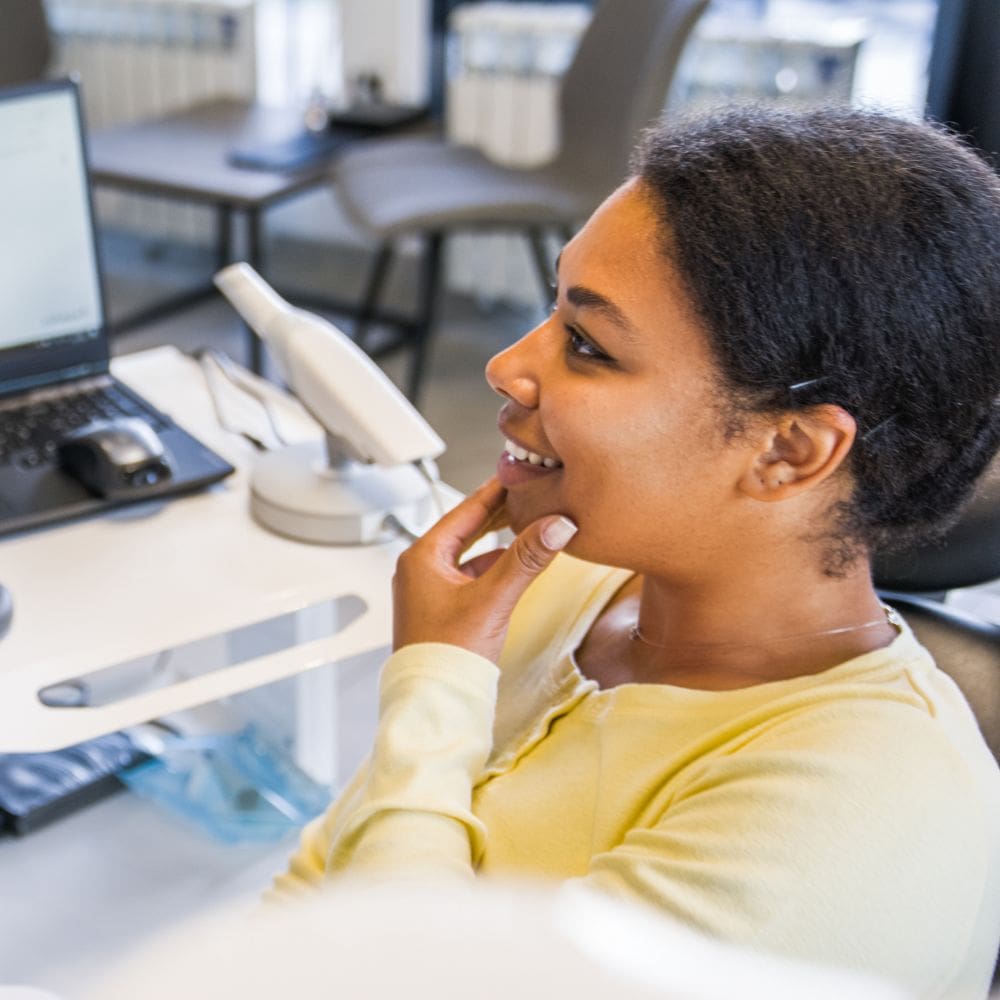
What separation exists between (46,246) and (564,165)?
1.82 m

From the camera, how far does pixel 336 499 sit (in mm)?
1292

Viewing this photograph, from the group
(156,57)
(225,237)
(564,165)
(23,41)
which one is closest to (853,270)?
(564,165)

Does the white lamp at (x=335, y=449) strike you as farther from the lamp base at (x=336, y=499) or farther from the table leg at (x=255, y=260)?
the table leg at (x=255, y=260)

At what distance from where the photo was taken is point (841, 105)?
0.89 metres

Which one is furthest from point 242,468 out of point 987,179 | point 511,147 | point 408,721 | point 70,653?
point 511,147

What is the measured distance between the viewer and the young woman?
78 cm

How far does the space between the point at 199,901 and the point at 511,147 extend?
264 centimetres

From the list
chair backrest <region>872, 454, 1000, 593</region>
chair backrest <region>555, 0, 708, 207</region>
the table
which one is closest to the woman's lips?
chair backrest <region>872, 454, 1000, 593</region>

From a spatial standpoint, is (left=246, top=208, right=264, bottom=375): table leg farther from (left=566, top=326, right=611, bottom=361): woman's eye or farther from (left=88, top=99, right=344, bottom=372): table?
(left=566, top=326, right=611, bottom=361): woman's eye

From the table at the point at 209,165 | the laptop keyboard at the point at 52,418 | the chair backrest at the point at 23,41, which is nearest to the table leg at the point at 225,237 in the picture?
the table at the point at 209,165

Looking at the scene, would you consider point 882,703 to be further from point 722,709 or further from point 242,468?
point 242,468

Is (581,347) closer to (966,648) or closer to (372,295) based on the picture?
(966,648)

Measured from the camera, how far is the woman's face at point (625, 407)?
0.86 meters

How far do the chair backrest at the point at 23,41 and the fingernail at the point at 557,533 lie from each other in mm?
3045
